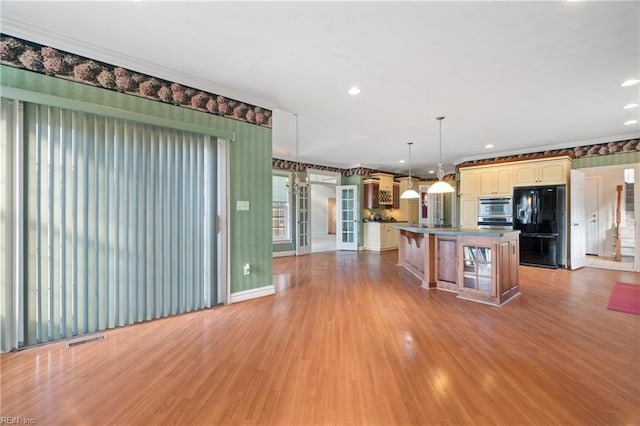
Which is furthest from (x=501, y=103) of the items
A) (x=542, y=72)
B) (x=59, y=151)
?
(x=59, y=151)

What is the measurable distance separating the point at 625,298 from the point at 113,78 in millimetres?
6659

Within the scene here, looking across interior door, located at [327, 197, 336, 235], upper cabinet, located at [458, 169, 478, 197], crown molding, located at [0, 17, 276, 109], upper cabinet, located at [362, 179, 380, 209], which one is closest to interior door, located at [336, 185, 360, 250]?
upper cabinet, located at [362, 179, 380, 209]

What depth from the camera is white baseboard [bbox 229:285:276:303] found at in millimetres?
3492

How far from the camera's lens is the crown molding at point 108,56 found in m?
2.24

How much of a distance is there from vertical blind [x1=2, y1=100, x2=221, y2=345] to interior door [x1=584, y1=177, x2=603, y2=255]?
9.58 meters

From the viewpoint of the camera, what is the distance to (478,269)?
365cm

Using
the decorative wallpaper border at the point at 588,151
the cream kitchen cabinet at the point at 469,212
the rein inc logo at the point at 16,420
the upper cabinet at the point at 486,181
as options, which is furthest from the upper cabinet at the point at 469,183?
the rein inc logo at the point at 16,420

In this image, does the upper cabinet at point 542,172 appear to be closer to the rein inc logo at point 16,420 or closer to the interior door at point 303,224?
→ the interior door at point 303,224

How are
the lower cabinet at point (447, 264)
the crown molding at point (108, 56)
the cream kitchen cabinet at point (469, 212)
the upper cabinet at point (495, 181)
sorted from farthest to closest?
the cream kitchen cabinet at point (469, 212) < the upper cabinet at point (495, 181) < the lower cabinet at point (447, 264) < the crown molding at point (108, 56)

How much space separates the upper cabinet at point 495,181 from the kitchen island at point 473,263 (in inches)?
110

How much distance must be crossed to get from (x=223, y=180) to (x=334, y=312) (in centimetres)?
207

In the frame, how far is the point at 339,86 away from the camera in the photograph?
324cm

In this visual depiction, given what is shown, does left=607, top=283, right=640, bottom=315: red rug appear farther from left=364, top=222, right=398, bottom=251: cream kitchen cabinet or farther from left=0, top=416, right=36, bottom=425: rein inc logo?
left=0, top=416, right=36, bottom=425: rein inc logo

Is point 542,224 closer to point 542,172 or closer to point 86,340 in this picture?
point 542,172
